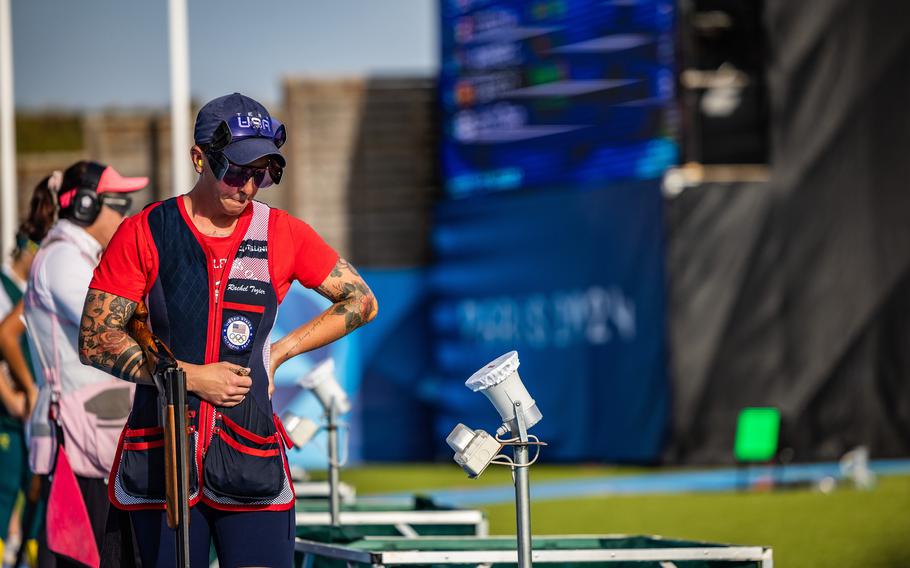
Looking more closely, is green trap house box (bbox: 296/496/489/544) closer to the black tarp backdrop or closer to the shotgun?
the shotgun

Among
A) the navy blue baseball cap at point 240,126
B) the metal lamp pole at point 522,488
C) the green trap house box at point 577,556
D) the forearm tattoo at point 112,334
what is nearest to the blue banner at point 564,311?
the green trap house box at point 577,556

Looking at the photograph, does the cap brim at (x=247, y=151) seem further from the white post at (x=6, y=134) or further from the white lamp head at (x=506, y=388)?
the white post at (x=6, y=134)

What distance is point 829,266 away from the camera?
55.1 feet

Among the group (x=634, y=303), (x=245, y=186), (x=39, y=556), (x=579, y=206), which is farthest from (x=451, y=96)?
(x=245, y=186)

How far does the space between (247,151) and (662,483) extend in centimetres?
1213

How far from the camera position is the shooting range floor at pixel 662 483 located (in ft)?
48.3

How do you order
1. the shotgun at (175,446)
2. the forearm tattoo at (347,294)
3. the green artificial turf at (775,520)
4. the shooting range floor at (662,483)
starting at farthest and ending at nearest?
the shooting range floor at (662,483), the green artificial turf at (775,520), the forearm tattoo at (347,294), the shotgun at (175,446)

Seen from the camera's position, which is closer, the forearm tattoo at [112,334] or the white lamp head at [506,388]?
the forearm tattoo at [112,334]

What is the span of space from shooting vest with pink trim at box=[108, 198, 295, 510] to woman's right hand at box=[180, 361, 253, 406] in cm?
4

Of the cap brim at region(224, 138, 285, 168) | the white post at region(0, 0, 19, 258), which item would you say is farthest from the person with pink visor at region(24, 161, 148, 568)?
the white post at region(0, 0, 19, 258)

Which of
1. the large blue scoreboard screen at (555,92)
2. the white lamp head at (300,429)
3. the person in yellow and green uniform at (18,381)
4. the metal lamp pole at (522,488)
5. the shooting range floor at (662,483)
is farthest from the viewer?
the large blue scoreboard screen at (555,92)

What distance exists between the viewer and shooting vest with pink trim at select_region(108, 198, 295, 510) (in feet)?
12.9

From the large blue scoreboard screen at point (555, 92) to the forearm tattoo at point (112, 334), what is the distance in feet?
43.9

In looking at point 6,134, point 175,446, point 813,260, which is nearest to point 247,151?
point 175,446
